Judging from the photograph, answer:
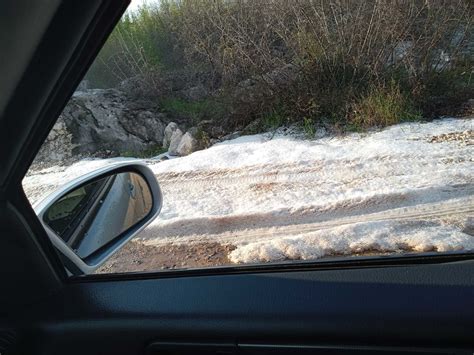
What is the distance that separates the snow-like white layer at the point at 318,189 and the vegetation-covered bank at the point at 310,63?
717mm

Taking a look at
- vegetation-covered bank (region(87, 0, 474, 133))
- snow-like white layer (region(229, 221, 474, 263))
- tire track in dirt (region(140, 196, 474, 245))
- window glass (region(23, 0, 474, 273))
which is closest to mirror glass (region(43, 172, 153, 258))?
window glass (region(23, 0, 474, 273))

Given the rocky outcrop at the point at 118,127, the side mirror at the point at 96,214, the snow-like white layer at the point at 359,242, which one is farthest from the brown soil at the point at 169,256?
the rocky outcrop at the point at 118,127

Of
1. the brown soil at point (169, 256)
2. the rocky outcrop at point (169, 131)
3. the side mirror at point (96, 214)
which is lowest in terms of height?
the rocky outcrop at point (169, 131)

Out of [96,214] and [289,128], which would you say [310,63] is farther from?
[96,214]

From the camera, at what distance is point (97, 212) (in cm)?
208

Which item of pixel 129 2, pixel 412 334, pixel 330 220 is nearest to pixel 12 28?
pixel 129 2

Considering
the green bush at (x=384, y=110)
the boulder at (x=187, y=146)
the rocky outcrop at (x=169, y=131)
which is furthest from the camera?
the rocky outcrop at (x=169, y=131)

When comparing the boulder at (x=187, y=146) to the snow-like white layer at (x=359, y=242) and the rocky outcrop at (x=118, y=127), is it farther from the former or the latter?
the snow-like white layer at (x=359, y=242)

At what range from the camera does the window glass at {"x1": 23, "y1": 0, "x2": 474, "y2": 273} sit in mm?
3451

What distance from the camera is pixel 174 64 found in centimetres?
712

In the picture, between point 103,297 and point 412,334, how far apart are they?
3.58ft

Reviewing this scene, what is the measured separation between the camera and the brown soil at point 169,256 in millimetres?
2787

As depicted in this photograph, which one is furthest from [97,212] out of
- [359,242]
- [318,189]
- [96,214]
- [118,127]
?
[118,127]

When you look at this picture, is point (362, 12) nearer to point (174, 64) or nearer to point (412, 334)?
point (174, 64)
